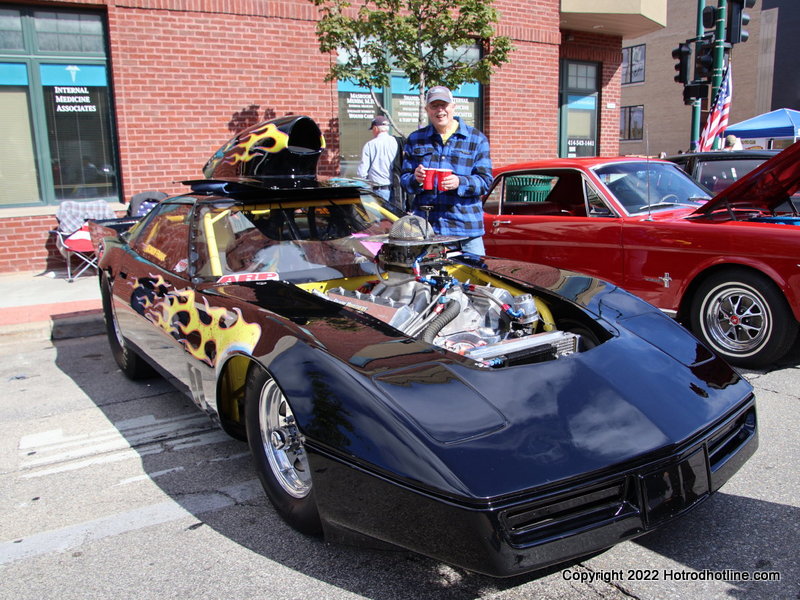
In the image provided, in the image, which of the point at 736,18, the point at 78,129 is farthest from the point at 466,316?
the point at 736,18

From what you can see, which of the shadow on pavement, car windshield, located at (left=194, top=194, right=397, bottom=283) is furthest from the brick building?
car windshield, located at (left=194, top=194, right=397, bottom=283)

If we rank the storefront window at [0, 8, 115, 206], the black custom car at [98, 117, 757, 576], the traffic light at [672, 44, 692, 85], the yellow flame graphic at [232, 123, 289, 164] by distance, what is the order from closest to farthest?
the black custom car at [98, 117, 757, 576] → the yellow flame graphic at [232, 123, 289, 164] → the storefront window at [0, 8, 115, 206] → the traffic light at [672, 44, 692, 85]

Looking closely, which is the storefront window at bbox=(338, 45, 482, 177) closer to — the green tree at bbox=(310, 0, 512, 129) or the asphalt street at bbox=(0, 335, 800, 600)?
the green tree at bbox=(310, 0, 512, 129)

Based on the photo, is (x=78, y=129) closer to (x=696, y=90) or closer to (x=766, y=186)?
(x=766, y=186)

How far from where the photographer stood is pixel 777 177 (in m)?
5.08

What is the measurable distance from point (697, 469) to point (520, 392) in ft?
2.10

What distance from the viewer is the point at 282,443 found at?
2770 mm

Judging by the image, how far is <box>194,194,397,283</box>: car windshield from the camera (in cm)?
363

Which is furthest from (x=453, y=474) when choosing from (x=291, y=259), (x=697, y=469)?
(x=291, y=259)

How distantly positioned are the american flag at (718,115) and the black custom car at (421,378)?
746 centimetres

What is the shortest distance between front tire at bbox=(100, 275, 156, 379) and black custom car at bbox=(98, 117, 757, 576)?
51cm

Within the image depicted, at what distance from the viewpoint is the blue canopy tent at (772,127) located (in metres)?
15.6

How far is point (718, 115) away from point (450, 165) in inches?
286

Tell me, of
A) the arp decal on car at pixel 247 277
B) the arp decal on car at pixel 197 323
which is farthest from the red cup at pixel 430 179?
the arp decal on car at pixel 197 323
